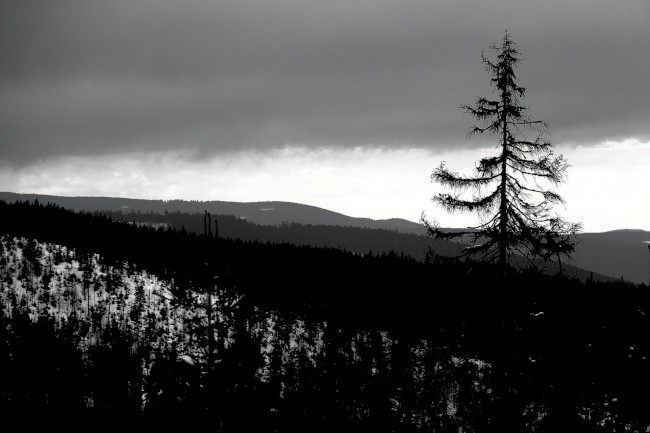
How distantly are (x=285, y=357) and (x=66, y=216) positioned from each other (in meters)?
31.5

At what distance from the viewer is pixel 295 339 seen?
2569 cm

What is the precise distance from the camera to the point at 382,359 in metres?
23.5

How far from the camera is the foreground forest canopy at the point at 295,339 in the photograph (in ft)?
42.4

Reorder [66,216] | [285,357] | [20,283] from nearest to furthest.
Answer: [285,357], [20,283], [66,216]

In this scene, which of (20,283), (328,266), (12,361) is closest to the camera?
(12,361)

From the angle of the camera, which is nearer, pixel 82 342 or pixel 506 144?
pixel 506 144

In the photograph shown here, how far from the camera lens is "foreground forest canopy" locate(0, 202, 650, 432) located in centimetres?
1293

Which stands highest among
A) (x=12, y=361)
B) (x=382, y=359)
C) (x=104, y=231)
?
(x=104, y=231)

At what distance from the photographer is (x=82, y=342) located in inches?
793

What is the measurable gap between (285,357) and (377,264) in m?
21.3

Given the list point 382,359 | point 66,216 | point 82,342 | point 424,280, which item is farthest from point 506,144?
point 66,216

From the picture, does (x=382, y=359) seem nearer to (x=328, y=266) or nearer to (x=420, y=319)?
(x=420, y=319)

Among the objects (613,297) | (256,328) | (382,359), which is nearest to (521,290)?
(613,297)

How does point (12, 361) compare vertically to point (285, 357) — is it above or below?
above
